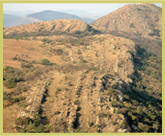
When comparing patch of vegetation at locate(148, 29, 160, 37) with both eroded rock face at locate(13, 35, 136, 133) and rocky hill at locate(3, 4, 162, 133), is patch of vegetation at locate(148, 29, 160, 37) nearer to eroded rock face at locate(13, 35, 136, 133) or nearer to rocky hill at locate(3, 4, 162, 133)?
rocky hill at locate(3, 4, 162, 133)

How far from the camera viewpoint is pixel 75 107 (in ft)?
57.0

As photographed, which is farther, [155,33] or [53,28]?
[155,33]

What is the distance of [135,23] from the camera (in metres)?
113

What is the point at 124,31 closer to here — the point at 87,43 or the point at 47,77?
the point at 87,43

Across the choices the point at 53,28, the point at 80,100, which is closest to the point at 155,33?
the point at 53,28

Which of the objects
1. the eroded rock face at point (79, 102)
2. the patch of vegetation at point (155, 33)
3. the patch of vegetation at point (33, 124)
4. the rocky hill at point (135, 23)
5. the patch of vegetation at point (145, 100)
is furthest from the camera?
the rocky hill at point (135, 23)

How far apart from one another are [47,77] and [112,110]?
45.5ft

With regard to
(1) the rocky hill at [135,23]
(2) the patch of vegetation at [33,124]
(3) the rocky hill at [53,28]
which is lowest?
(2) the patch of vegetation at [33,124]

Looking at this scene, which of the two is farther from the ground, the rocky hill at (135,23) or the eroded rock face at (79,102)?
the rocky hill at (135,23)

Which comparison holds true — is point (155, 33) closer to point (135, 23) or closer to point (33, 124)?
point (135, 23)

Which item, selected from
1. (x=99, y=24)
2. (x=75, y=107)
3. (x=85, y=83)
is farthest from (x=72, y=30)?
(x=75, y=107)

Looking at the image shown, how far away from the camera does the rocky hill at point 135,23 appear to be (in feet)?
337

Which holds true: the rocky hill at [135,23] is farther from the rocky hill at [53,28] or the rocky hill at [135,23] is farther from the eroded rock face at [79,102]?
the eroded rock face at [79,102]

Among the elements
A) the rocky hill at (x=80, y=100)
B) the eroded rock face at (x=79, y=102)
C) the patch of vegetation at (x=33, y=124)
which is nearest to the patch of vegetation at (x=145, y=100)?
the rocky hill at (x=80, y=100)
